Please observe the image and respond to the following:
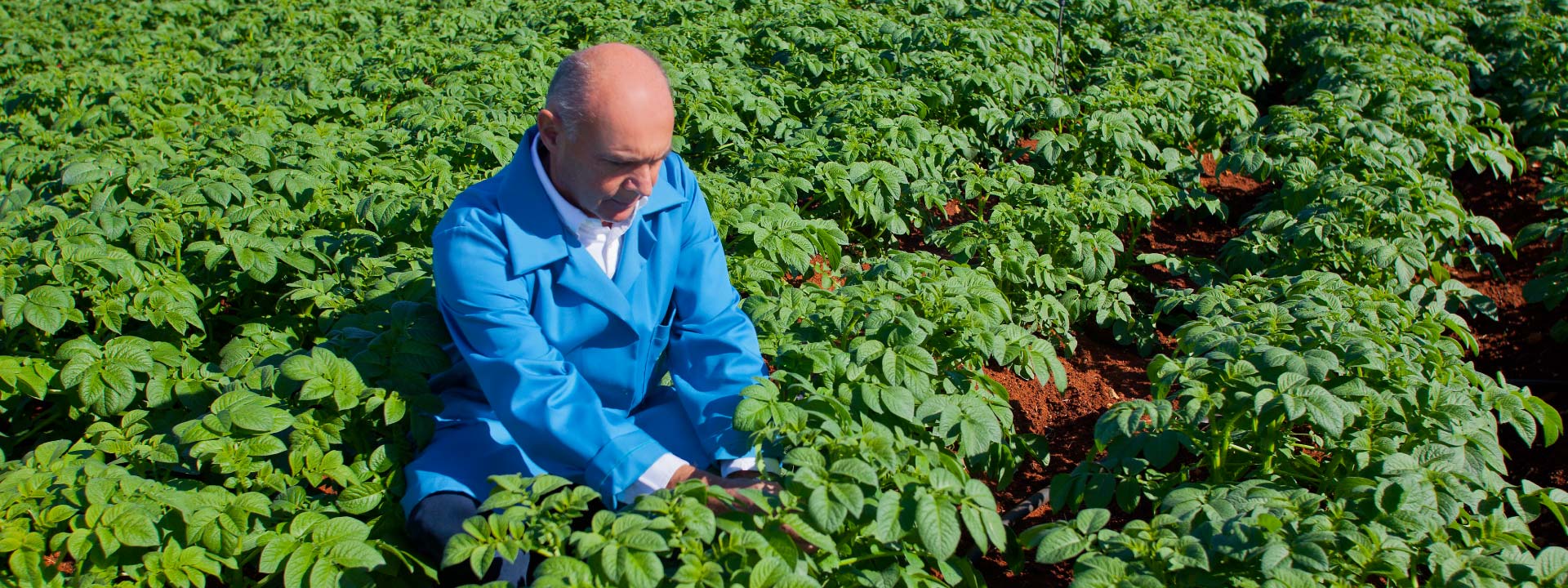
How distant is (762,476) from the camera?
6.44 ft

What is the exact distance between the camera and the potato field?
1.90m

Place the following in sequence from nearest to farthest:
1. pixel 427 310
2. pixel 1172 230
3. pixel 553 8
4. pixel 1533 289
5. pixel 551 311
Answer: pixel 551 311 < pixel 427 310 < pixel 1533 289 < pixel 1172 230 < pixel 553 8

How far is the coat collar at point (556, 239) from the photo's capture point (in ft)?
6.78

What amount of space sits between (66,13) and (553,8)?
4.06 metres

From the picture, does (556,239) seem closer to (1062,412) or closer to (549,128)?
(549,128)

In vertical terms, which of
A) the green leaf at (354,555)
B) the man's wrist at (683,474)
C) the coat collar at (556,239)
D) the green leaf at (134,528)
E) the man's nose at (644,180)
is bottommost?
the green leaf at (354,555)

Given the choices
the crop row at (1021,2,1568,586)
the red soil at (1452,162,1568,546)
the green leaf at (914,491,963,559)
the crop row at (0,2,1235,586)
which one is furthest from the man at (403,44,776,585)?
the red soil at (1452,162,1568,546)

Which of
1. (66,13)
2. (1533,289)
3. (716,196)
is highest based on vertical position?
(716,196)

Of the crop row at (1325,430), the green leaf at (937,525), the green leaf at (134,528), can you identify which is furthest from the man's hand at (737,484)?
the green leaf at (134,528)

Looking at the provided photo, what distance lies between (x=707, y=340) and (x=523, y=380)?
43 centimetres

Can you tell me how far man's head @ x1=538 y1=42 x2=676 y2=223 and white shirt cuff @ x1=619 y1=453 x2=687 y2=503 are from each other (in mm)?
516

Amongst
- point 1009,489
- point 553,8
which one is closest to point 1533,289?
point 1009,489

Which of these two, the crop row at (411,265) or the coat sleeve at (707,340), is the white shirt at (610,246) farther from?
the crop row at (411,265)

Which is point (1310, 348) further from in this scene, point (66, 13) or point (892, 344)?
point (66, 13)
